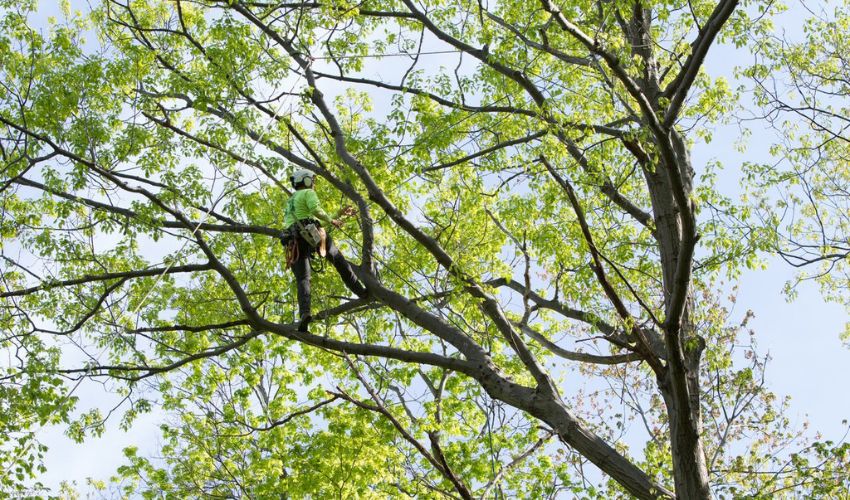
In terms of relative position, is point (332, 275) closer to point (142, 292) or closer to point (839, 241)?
point (142, 292)

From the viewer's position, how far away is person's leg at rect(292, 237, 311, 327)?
28.8 feet

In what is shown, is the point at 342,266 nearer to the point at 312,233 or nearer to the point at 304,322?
the point at 312,233

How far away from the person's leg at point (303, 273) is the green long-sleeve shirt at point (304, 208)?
0.76 ft

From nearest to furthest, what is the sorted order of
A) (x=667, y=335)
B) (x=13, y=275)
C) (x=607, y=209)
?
(x=667, y=335), (x=607, y=209), (x=13, y=275)

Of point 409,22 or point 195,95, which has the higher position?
point 409,22

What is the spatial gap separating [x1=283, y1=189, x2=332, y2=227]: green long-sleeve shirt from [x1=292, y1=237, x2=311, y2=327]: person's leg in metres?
0.23

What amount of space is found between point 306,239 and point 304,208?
0.35m

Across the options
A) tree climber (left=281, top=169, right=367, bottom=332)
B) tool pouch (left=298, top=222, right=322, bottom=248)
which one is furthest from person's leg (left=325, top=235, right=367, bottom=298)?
tool pouch (left=298, top=222, right=322, bottom=248)

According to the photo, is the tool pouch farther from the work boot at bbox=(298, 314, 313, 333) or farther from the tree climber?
the work boot at bbox=(298, 314, 313, 333)

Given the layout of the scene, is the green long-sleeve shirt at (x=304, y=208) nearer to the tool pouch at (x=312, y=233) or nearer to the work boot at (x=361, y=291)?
the tool pouch at (x=312, y=233)

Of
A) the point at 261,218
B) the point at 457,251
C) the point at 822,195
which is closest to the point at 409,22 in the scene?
the point at 261,218

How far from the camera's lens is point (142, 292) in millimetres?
11562

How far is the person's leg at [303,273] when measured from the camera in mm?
8789

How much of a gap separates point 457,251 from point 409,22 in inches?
161
